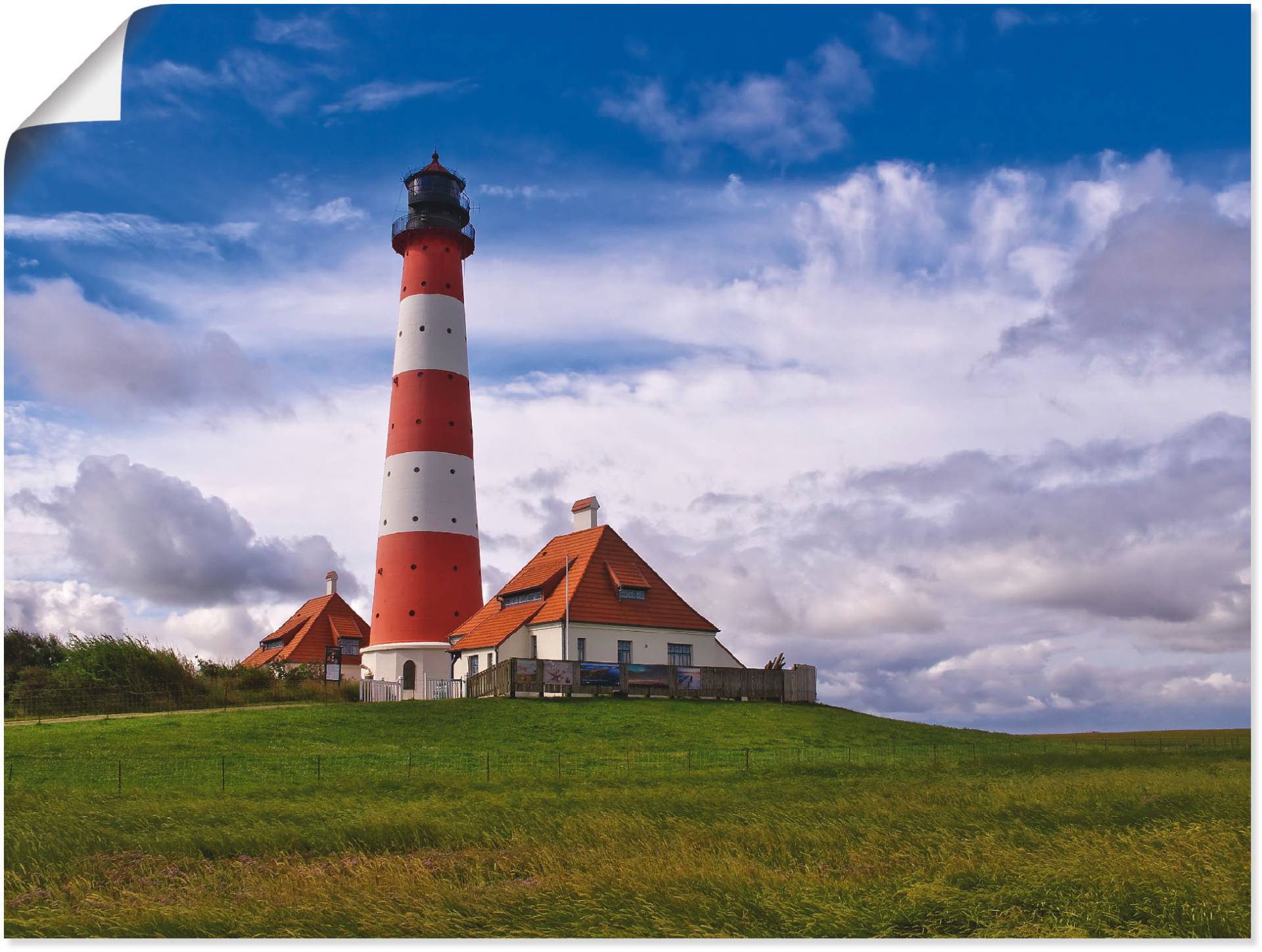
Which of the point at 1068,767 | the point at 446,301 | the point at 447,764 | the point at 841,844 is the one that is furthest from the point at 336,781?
the point at 446,301

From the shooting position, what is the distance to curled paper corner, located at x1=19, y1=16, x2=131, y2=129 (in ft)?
31.2

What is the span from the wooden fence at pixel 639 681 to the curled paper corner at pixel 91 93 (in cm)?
3294

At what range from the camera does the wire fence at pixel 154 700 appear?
1503 inches

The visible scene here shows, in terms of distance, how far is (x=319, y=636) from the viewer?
2402 inches

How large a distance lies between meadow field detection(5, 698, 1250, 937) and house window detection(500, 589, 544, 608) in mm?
17026

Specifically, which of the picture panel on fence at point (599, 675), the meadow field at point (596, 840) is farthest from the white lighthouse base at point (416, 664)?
the meadow field at point (596, 840)

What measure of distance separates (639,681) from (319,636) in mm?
25446

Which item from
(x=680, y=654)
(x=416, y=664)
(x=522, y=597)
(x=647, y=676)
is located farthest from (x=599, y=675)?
(x=416, y=664)

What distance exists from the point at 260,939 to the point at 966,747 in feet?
96.9

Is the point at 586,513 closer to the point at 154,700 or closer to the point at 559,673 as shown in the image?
the point at 559,673

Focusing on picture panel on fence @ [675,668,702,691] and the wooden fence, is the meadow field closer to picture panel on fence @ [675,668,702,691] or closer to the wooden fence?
the wooden fence

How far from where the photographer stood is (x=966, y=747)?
1371 inches

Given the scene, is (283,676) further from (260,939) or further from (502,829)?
(260,939)

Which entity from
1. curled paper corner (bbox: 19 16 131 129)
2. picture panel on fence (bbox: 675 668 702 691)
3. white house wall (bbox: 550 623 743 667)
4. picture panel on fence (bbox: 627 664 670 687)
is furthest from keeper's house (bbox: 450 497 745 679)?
curled paper corner (bbox: 19 16 131 129)
